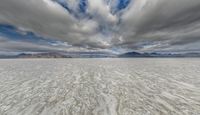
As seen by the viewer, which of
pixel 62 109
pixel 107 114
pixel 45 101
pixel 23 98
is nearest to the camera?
pixel 107 114

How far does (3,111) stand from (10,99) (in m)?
1.56

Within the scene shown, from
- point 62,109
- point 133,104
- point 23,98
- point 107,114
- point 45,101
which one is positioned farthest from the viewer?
point 23,98

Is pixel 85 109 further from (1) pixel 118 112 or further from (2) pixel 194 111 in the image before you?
(2) pixel 194 111

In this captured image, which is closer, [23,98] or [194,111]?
[194,111]

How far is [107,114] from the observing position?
4.28 meters

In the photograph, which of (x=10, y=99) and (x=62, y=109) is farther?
(x=10, y=99)

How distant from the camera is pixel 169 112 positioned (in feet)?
14.3

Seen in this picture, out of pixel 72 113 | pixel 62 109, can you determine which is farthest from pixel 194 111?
pixel 62 109

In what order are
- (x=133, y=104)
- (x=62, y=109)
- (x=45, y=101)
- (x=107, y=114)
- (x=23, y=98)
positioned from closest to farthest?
(x=107, y=114)
(x=62, y=109)
(x=133, y=104)
(x=45, y=101)
(x=23, y=98)

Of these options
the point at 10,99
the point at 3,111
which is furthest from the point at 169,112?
the point at 10,99

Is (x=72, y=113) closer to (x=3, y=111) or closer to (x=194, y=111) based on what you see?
(x=3, y=111)

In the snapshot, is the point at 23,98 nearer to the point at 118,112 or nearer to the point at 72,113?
the point at 72,113

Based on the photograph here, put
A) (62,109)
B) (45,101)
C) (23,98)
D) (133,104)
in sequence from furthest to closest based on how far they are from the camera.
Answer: (23,98) → (45,101) → (133,104) → (62,109)

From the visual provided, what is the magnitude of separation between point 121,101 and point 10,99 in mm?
6562
